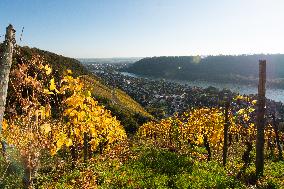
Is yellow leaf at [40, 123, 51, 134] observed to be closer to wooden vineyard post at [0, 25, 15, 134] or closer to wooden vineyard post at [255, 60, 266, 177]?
wooden vineyard post at [0, 25, 15, 134]

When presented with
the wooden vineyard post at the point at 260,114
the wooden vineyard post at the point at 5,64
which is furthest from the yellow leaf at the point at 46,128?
the wooden vineyard post at the point at 260,114

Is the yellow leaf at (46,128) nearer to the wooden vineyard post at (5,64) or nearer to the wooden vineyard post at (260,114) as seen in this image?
the wooden vineyard post at (5,64)

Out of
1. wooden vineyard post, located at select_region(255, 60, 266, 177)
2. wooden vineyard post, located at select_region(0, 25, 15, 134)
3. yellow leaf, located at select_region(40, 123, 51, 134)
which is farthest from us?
wooden vineyard post, located at select_region(255, 60, 266, 177)

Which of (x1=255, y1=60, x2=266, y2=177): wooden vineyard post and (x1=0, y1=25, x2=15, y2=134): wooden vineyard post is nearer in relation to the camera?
(x1=0, y1=25, x2=15, y2=134): wooden vineyard post

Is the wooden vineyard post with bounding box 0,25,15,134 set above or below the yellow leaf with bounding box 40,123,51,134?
above

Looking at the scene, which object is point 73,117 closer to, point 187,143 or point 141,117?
point 187,143

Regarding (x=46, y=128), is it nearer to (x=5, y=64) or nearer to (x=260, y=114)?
(x=5, y=64)

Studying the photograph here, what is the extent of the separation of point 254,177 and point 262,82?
5.21m

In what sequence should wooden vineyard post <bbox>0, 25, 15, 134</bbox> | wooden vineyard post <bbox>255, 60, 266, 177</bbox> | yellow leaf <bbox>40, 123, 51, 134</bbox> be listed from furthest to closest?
wooden vineyard post <bbox>255, 60, 266, 177</bbox> < yellow leaf <bbox>40, 123, 51, 134</bbox> < wooden vineyard post <bbox>0, 25, 15, 134</bbox>

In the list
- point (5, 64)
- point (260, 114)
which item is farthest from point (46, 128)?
point (260, 114)

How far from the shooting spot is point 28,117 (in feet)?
27.6

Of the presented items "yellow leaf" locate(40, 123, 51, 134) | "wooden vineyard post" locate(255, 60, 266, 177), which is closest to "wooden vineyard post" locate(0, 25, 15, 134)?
"yellow leaf" locate(40, 123, 51, 134)

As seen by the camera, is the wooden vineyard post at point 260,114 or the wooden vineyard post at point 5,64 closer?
the wooden vineyard post at point 5,64

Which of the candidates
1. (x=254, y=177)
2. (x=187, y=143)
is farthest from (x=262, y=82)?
(x=187, y=143)
